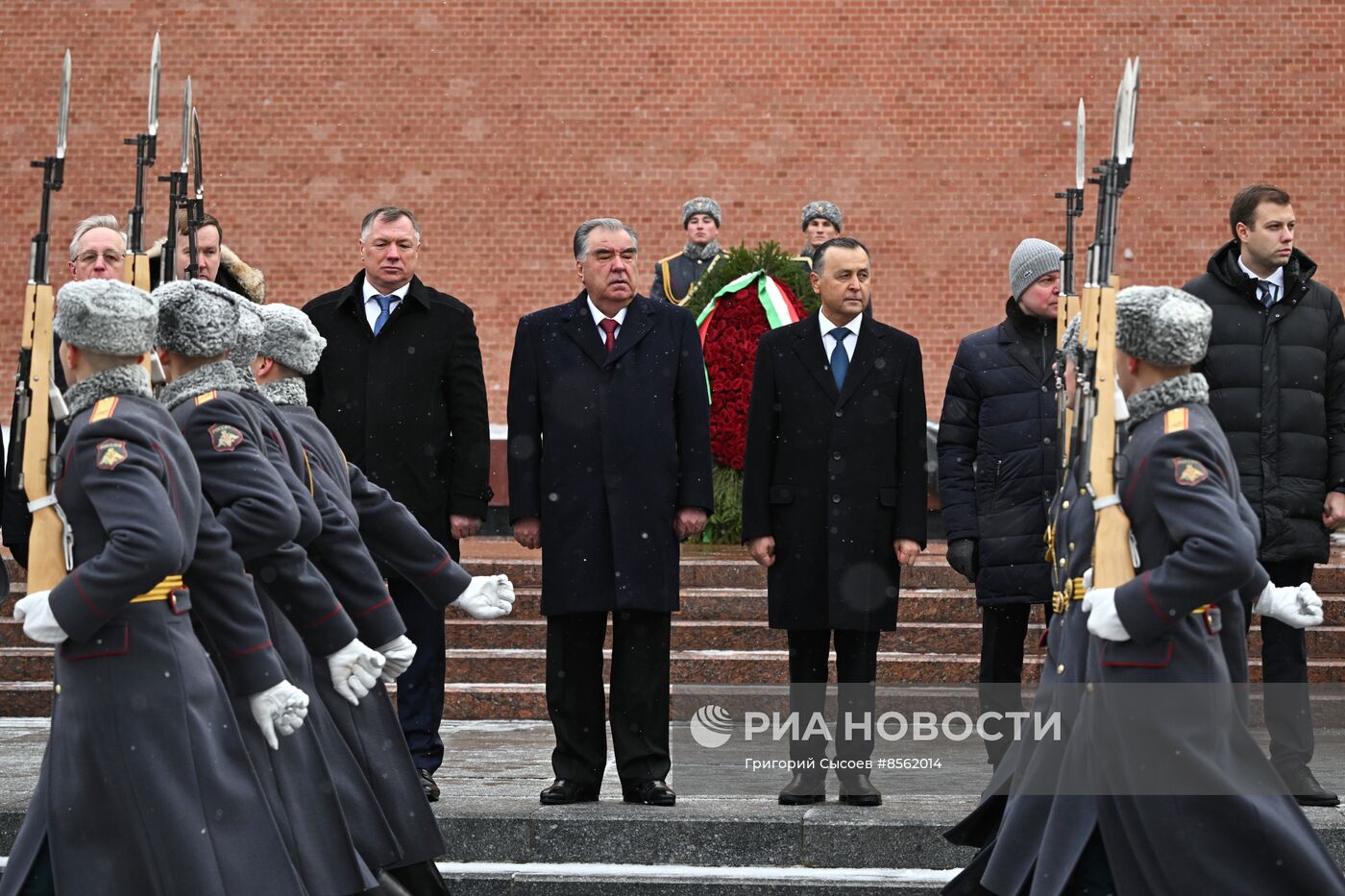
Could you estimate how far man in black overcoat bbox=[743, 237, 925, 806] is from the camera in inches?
262

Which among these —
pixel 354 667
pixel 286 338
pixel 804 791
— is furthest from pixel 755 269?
pixel 354 667

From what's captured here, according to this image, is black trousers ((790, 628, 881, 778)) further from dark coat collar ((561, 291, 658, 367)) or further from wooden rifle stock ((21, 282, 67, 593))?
wooden rifle stock ((21, 282, 67, 593))

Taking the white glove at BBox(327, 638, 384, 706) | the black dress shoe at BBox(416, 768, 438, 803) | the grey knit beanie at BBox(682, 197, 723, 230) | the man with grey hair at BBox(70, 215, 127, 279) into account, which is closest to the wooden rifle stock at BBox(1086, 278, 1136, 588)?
the white glove at BBox(327, 638, 384, 706)

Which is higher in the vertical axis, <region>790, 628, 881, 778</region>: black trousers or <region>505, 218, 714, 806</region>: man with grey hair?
<region>505, 218, 714, 806</region>: man with grey hair

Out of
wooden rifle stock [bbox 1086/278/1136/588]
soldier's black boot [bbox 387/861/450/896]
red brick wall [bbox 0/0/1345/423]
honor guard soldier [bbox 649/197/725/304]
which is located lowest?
soldier's black boot [bbox 387/861/450/896]

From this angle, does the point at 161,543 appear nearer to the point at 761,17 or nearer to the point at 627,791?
the point at 627,791

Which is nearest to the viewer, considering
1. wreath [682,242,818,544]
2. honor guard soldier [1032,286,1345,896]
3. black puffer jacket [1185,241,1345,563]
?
honor guard soldier [1032,286,1345,896]

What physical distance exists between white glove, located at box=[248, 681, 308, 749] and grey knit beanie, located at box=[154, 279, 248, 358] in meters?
0.89

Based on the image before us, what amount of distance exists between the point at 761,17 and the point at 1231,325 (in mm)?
10409

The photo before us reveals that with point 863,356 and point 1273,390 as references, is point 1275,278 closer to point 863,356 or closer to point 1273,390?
point 1273,390

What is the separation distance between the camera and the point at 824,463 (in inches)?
267

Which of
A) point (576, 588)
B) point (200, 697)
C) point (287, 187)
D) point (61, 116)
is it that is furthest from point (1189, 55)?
point (200, 697)

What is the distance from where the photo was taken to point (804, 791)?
21.2 ft

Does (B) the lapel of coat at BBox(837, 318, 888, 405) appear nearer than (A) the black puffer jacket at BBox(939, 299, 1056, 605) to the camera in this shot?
Yes
